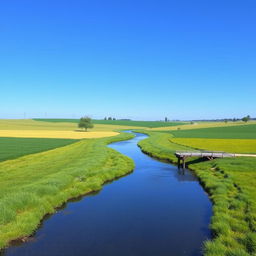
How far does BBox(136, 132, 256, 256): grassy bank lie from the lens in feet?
38.9

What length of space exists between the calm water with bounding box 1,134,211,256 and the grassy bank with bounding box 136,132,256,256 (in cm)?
87

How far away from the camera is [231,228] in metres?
14.1

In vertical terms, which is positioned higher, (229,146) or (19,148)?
(229,146)

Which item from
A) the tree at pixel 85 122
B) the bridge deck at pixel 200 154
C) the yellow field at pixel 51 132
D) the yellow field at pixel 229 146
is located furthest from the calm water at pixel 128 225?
the tree at pixel 85 122

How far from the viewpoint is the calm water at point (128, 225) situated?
12.4 meters

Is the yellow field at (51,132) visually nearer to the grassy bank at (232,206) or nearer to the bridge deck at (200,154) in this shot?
the bridge deck at (200,154)

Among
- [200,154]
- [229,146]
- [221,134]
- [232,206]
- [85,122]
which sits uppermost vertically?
[85,122]

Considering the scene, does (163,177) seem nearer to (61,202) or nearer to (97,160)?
(97,160)

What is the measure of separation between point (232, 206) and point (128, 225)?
7673 mm

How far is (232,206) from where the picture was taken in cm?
1759

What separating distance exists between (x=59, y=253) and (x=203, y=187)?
1702cm

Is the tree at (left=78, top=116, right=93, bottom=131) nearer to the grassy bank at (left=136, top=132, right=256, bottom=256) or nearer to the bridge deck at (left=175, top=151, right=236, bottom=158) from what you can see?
the bridge deck at (left=175, top=151, right=236, bottom=158)

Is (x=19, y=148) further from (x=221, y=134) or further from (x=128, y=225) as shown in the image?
(x=221, y=134)

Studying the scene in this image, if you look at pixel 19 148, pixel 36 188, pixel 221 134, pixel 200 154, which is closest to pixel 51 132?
pixel 19 148
